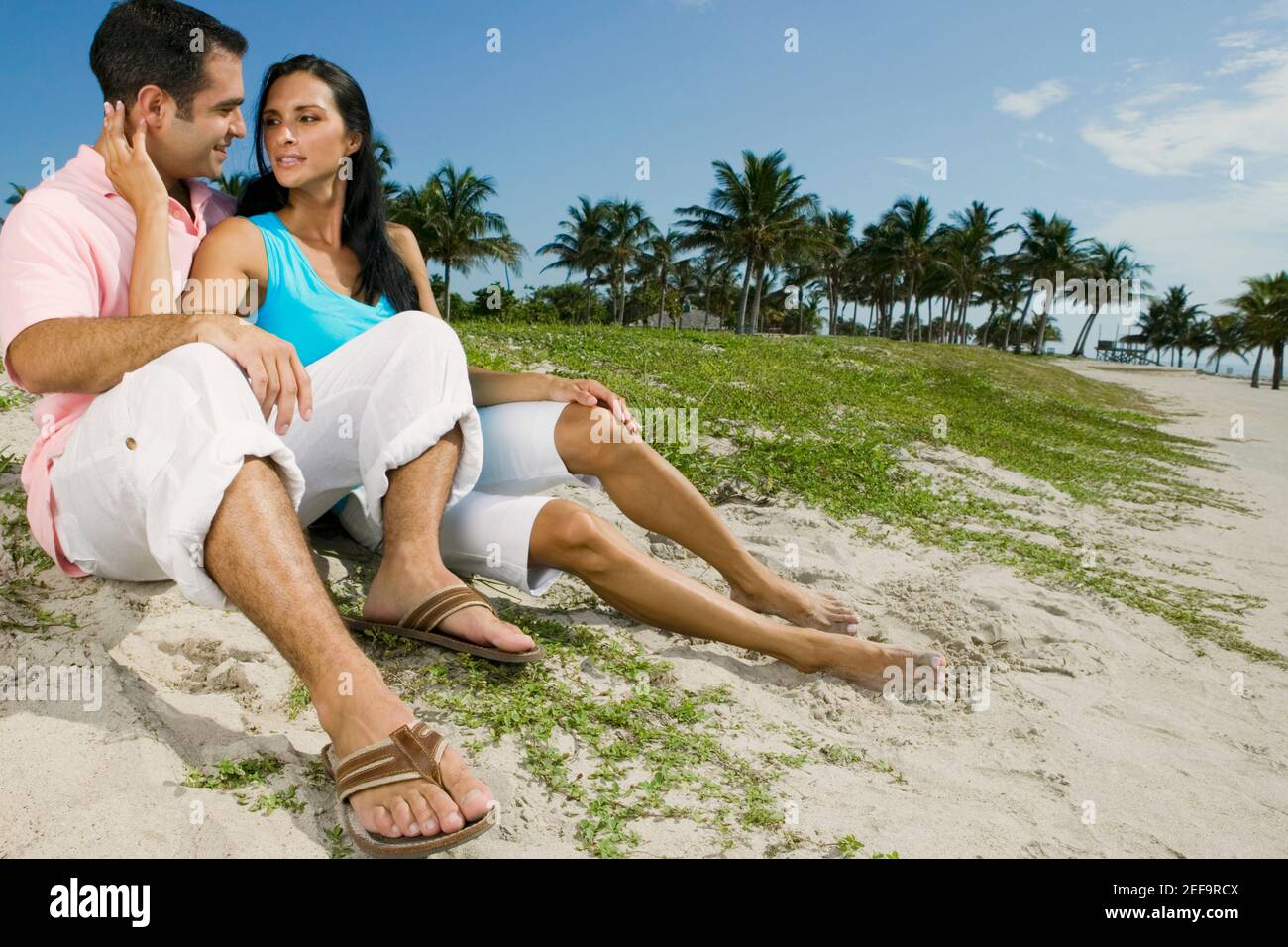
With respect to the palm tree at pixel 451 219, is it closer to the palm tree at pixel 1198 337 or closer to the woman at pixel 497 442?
the woman at pixel 497 442

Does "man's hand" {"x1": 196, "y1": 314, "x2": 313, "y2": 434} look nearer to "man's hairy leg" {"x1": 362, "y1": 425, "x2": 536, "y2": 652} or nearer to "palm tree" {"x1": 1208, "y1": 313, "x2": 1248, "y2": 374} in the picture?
"man's hairy leg" {"x1": 362, "y1": 425, "x2": 536, "y2": 652}

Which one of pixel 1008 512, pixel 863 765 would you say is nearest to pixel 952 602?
pixel 863 765

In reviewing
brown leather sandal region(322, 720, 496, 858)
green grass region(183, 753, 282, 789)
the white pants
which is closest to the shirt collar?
the white pants

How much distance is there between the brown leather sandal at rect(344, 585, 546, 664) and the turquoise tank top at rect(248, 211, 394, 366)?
926mm

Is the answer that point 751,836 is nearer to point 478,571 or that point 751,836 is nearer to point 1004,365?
point 478,571

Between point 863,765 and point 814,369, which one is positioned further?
point 814,369

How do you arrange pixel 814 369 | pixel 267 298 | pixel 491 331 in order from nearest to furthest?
pixel 267 298 → pixel 491 331 → pixel 814 369

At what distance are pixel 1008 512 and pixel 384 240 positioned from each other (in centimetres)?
518

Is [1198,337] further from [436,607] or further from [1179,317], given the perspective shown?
[436,607]

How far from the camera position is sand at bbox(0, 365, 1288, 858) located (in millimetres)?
1809

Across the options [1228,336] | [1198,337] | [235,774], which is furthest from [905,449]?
[1198,337]

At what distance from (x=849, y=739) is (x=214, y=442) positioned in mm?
1907

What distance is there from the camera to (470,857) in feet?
5.78

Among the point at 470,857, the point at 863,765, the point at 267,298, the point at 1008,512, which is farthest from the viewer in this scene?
the point at 1008,512
